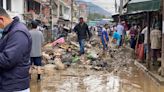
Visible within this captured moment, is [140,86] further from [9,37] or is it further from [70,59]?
[9,37]

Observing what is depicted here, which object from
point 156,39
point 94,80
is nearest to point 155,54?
point 156,39

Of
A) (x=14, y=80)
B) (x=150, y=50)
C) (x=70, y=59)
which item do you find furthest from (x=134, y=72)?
(x=14, y=80)

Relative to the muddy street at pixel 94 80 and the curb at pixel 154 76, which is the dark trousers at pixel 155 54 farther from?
the muddy street at pixel 94 80

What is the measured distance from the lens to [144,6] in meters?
12.4

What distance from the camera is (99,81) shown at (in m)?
11.7

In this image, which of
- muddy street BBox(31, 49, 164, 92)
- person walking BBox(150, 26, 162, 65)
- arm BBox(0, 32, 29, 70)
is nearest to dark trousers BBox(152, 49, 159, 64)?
person walking BBox(150, 26, 162, 65)

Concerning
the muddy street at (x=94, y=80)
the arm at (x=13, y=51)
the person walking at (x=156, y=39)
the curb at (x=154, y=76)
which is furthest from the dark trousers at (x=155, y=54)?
the arm at (x=13, y=51)

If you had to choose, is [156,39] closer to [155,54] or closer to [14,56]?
[155,54]

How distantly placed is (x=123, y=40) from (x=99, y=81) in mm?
18331

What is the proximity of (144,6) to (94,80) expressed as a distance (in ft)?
9.20

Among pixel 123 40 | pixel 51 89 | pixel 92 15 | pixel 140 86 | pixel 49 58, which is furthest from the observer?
pixel 92 15

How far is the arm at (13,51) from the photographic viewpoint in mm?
3807

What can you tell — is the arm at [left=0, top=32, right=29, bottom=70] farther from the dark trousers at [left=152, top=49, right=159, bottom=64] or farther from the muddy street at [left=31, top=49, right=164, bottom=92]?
the dark trousers at [left=152, top=49, right=159, bottom=64]

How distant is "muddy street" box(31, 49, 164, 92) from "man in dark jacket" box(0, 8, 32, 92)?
6136 millimetres
